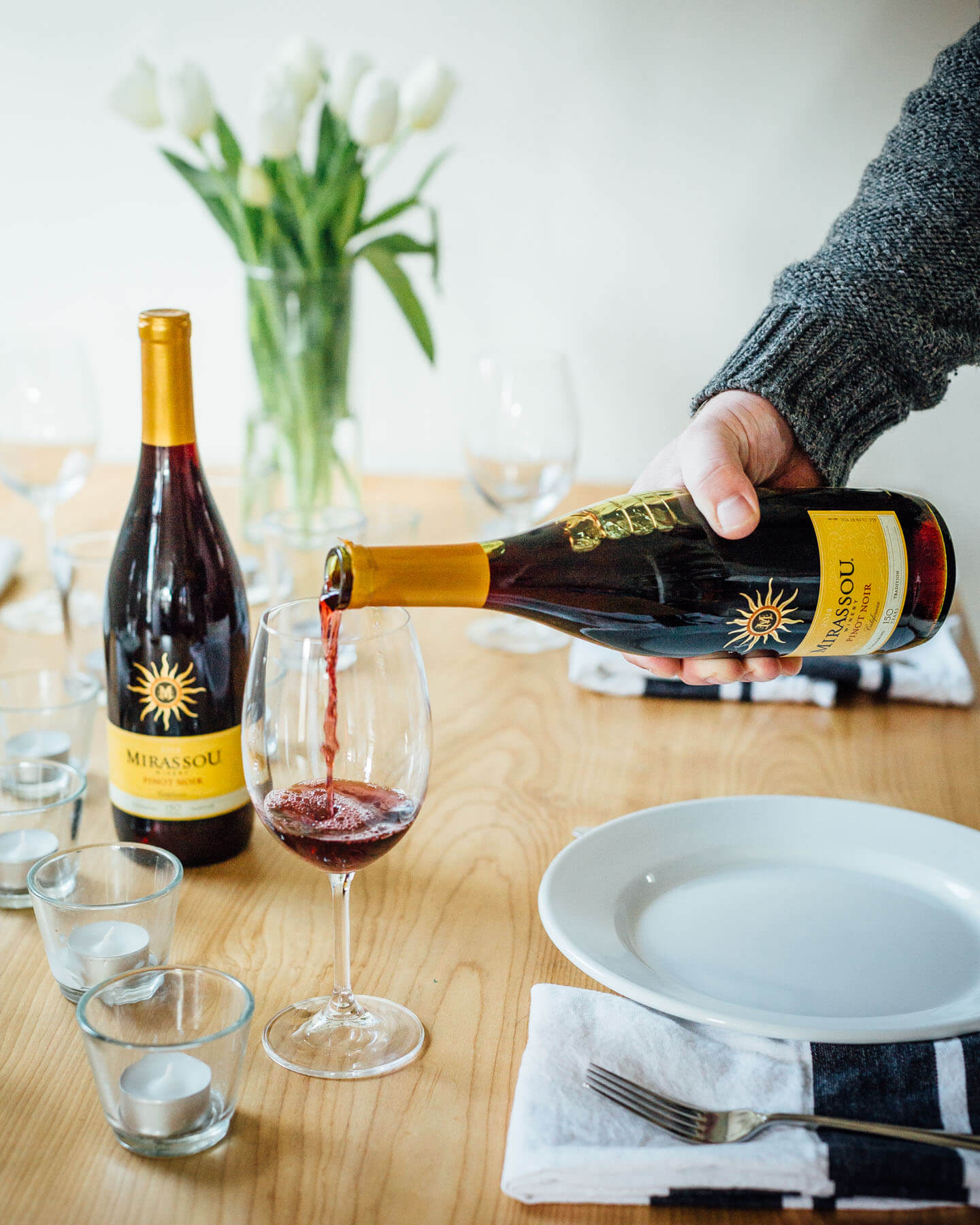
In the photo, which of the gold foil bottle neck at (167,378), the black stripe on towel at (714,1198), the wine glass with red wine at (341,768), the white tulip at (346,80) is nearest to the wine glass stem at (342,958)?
the wine glass with red wine at (341,768)

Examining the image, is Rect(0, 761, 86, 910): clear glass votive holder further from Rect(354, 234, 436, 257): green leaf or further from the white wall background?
the white wall background

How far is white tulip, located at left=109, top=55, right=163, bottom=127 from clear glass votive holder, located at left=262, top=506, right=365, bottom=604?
20.2 inches

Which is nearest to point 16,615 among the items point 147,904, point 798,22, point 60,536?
point 60,536

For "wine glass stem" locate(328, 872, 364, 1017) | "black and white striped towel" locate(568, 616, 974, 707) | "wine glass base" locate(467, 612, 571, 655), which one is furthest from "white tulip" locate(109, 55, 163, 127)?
"wine glass stem" locate(328, 872, 364, 1017)

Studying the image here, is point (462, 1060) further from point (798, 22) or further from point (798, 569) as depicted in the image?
point (798, 22)

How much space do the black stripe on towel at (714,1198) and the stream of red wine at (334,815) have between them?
232 millimetres

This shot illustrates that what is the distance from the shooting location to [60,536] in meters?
1.55

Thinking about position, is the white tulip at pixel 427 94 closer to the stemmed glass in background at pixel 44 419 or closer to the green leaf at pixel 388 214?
the green leaf at pixel 388 214

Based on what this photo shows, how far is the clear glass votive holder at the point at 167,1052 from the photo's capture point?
56 centimetres

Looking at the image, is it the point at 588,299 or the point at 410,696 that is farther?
the point at 588,299

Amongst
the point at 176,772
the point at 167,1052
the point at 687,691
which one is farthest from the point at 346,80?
the point at 167,1052

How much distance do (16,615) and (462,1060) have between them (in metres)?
0.88

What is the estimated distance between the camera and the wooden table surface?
0.56 meters

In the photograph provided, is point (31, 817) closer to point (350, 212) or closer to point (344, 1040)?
point (344, 1040)
